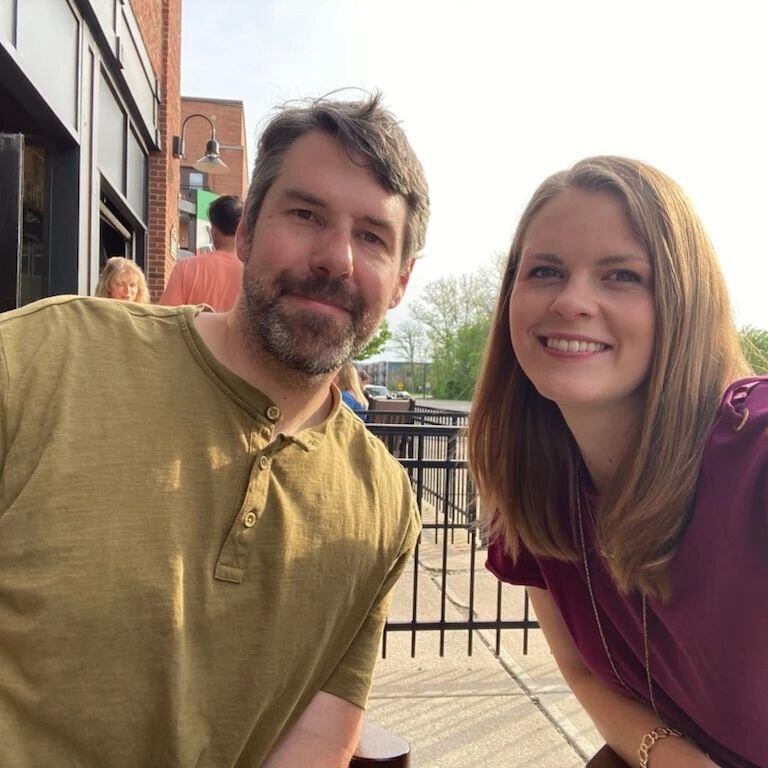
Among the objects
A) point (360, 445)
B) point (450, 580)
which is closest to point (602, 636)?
point (360, 445)

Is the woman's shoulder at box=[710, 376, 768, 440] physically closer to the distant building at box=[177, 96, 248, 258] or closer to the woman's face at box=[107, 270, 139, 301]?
the woman's face at box=[107, 270, 139, 301]

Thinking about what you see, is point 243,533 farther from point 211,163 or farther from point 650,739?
point 211,163

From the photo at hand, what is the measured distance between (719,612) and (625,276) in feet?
2.44

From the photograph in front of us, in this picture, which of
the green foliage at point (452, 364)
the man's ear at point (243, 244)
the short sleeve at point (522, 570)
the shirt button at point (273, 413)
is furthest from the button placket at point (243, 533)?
the green foliage at point (452, 364)

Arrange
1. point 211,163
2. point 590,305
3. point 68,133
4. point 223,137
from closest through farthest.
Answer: point 590,305 → point 68,133 → point 211,163 → point 223,137

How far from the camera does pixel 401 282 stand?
188 cm

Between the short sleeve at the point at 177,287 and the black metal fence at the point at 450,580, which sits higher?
the short sleeve at the point at 177,287

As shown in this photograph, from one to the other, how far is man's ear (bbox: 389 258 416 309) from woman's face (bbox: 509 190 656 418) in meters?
0.35

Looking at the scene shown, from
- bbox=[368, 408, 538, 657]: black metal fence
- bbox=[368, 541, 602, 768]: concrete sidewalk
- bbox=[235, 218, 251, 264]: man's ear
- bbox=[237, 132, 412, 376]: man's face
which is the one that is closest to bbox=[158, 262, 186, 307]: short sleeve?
bbox=[368, 408, 538, 657]: black metal fence

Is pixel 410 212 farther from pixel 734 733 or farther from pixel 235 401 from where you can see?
pixel 734 733

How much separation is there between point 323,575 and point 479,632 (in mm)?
3056

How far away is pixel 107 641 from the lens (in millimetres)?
1306

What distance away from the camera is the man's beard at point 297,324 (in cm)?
158

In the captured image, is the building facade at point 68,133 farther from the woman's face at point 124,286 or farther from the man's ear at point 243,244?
the man's ear at point 243,244
